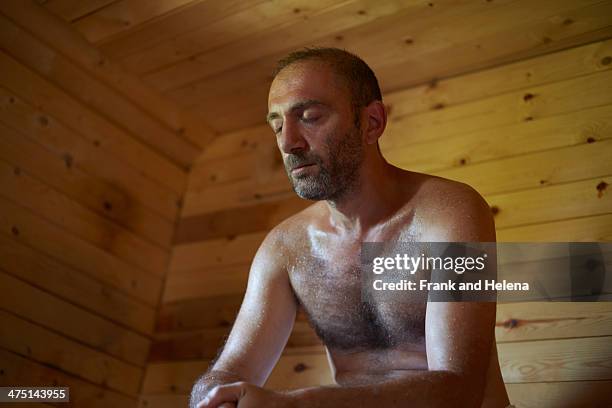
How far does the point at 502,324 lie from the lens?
1928 millimetres

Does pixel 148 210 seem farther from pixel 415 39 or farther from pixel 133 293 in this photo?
pixel 415 39

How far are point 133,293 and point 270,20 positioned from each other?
115cm

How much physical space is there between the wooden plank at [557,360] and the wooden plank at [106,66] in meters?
1.47

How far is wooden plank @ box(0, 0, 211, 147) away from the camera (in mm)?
2093

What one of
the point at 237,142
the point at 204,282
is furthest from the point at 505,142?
the point at 204,282

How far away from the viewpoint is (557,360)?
5.90 ft

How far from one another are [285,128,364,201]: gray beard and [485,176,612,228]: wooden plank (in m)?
0.60

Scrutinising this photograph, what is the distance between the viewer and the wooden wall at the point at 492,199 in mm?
1823

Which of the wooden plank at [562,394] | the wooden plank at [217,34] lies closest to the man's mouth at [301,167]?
the wooden plank at [217,34]

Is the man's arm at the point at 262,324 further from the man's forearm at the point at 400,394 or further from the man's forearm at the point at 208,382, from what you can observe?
the man's forearm at the point at 400,394

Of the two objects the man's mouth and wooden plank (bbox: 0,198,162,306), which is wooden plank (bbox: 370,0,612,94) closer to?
the man's mouth

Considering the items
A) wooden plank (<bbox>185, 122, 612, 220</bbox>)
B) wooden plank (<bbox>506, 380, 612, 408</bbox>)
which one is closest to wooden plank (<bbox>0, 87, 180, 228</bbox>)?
wooden plank (<bbox>185, 122, 612, 220</bbox>)

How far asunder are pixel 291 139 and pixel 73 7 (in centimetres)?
98

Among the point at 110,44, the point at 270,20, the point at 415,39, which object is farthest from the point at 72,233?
the point at 415,39
